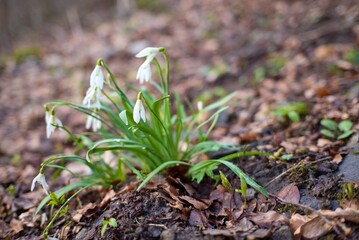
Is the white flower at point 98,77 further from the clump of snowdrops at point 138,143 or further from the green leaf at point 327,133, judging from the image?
the green leaf at point 327,133

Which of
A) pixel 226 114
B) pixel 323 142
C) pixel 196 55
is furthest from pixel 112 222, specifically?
pixel 196 55

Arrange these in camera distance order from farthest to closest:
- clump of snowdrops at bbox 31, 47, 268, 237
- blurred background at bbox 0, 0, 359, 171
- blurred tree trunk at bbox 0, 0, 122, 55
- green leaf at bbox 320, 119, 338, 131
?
1. blurred tree trunk at bbox 0, 0, 122, 55
2. blurred background at bbox 0, 0, 359, 171
3. green leaf at bbox 320, 119, 338, 131
4. clump of snowdrops at bbox 31, 47, 268, 237

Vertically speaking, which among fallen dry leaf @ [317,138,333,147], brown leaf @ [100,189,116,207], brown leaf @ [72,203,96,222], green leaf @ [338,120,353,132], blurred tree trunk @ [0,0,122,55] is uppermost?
blurred tree trunk @ [0,0,122,55]

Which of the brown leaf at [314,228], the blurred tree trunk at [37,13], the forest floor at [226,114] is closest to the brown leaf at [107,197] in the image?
the forest floor at [226,114]

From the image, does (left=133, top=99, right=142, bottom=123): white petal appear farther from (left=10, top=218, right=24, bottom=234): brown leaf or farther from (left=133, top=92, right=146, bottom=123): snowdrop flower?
(left=10, top=218, right=24, bottom=234): brown leaf

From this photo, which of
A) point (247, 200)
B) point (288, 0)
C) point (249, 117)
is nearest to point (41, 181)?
point (247, 200)

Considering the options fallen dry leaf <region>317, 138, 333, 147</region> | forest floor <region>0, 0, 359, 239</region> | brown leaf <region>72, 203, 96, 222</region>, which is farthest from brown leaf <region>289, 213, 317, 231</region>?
brown leaf <region>72, 203, 96, 222</region>

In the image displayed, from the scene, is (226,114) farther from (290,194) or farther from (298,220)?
(298,220)
